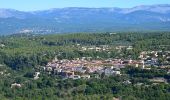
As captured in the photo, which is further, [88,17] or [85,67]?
[88,17]

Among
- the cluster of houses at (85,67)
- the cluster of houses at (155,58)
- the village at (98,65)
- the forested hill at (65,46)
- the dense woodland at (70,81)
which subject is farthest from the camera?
the forested hill at (65,46)

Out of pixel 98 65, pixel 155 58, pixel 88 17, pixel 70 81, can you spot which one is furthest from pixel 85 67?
pixel 88 17

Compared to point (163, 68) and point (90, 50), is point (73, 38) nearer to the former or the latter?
point (90, 50)

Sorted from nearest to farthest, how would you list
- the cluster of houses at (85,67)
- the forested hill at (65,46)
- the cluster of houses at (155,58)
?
the cluster of houses at (85,67), the cluster of houses at (155,58), the forested hill at (65,46)

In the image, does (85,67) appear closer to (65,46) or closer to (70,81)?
(70,81)

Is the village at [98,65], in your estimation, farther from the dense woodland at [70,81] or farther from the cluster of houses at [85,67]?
the dense woodland at [70,81]

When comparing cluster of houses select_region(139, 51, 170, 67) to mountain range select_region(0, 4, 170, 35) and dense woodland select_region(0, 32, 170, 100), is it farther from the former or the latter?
mountain range select_region(0, 4, 170, 35)

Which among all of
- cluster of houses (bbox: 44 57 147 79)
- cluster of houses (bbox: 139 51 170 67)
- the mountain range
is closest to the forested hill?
cluster of houses (bbox: 139 51 170 67)

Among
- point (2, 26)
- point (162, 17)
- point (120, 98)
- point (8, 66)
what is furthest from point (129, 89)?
point (162, 17)

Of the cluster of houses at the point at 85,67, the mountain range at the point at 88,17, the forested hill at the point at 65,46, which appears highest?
the cluster of houses at the point at 85,67

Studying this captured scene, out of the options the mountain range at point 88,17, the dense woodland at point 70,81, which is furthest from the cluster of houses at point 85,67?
the mountain range at point 88,17

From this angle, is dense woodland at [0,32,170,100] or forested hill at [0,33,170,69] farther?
forested hill at [0,33,170,69]
